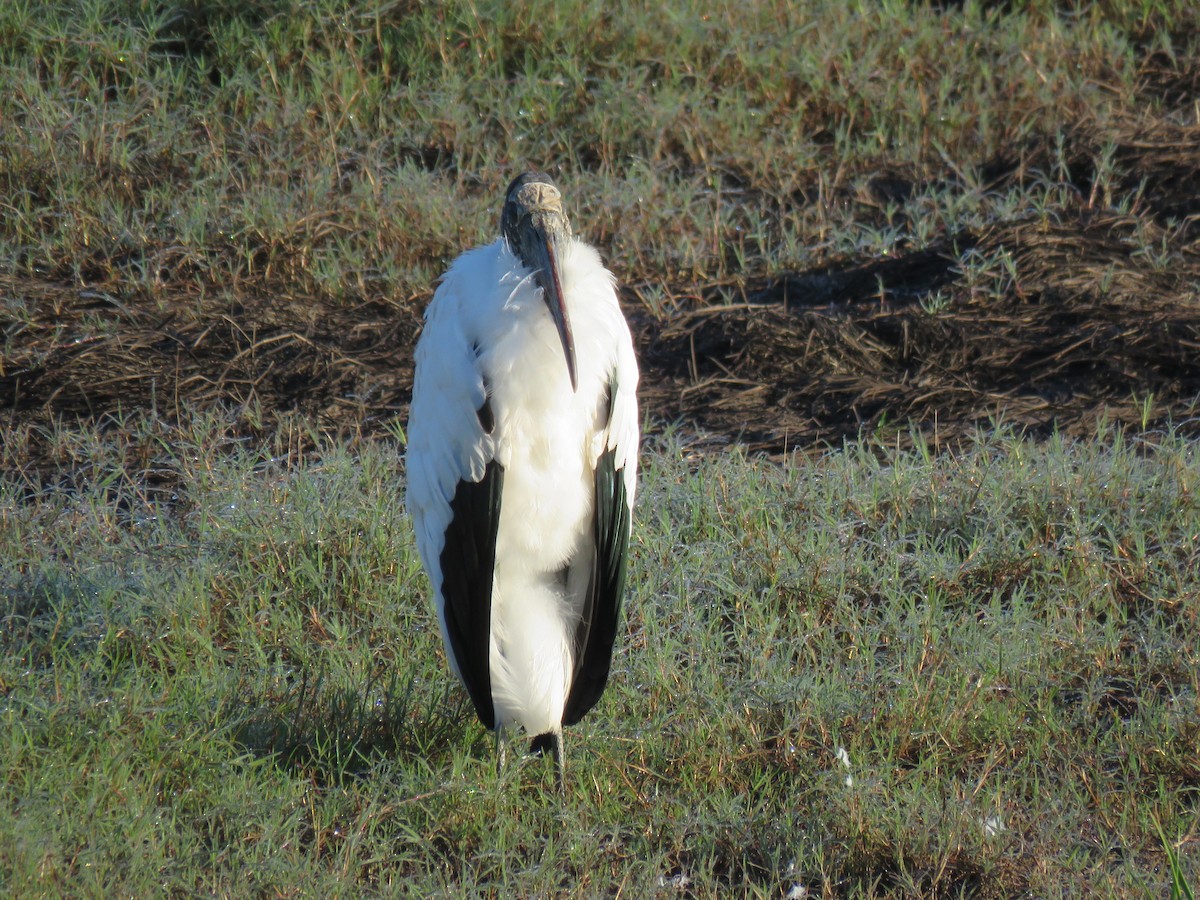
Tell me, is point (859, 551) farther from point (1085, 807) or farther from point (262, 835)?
point (262, 835)

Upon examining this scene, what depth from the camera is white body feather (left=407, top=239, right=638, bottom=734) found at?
2.67 meters

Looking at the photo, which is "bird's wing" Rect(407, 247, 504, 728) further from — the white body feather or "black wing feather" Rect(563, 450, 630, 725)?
"black wing feather" Rect(563, 450, 630, 725)

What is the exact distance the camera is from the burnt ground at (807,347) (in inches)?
170

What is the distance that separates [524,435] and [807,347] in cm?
209

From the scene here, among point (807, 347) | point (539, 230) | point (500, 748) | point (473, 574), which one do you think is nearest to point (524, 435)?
point (473, 574)

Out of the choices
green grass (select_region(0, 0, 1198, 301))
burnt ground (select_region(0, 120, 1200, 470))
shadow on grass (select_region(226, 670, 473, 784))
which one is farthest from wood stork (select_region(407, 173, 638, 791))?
green grass (select_region(0, 0, 1198, 301))

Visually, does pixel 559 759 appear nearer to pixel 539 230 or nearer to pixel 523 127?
pixel 539 230

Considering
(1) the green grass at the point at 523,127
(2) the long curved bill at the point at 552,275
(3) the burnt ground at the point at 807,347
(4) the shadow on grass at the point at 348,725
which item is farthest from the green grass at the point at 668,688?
(1) the green grass at the point at 523,127

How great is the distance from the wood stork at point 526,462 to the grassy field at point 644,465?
0.28 m

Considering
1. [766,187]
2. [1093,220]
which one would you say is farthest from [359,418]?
[1093,220]

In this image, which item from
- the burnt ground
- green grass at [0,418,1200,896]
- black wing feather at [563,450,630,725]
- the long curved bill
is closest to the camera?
the long curved bill

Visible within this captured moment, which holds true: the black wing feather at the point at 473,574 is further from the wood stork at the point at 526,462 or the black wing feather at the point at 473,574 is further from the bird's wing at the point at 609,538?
the bird's wing at the point at 609,538

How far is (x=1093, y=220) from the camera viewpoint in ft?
16.5

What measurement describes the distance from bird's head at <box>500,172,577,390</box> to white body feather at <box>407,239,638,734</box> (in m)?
0.03
